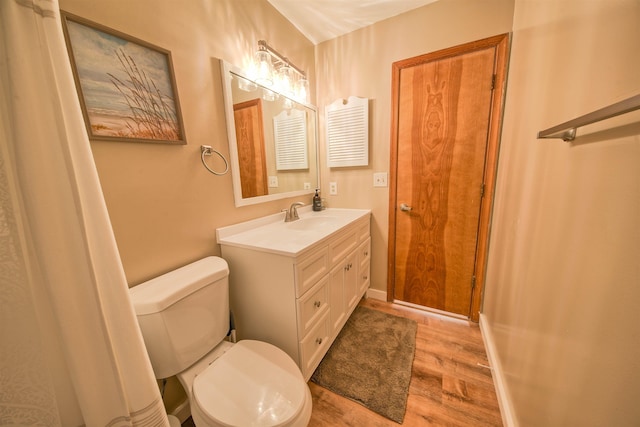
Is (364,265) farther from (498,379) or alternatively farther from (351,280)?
(498,379)

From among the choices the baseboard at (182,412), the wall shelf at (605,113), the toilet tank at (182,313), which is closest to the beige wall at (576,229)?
the wall shelf at (605,113)

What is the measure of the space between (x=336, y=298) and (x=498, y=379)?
96cm

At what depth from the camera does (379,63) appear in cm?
176

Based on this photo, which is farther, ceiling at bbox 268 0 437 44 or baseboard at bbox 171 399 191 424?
ceiling at bbox 268 0 437 44

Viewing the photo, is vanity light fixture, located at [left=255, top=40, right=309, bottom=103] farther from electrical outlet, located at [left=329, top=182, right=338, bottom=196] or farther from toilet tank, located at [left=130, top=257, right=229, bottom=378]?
toilet tank, located at [left=130, top=257, right=229, bottom=378]

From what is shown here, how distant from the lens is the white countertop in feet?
3.59

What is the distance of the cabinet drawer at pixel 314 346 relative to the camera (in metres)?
1.12

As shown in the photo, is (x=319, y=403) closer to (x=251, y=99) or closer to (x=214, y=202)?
(x=214, y=202)

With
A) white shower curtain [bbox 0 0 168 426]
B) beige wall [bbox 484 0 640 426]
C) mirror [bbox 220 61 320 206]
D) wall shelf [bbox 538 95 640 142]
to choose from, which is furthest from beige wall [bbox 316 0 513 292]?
white shower curtain [bbox 0 0 168 426]

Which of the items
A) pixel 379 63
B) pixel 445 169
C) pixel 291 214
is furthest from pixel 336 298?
pixel 379 63

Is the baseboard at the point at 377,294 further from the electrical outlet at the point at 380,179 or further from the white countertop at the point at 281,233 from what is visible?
the electrical outlet at the point at 380,179

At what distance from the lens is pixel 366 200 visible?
1.99 metres

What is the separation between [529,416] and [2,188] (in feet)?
5.45

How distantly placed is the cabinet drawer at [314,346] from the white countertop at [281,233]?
48cm
